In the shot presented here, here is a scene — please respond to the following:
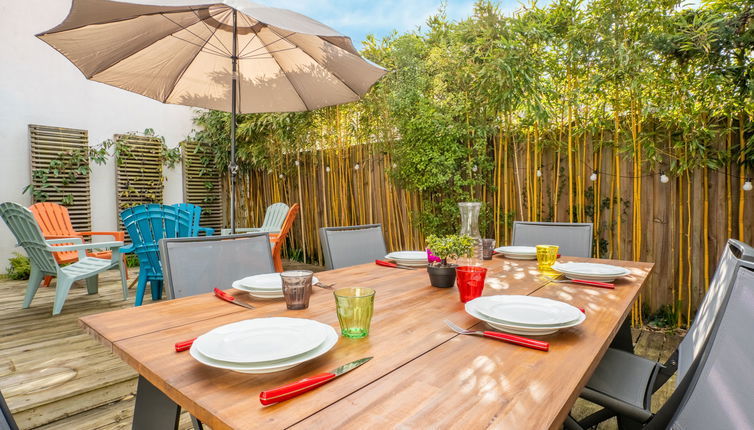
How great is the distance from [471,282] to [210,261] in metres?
1.01

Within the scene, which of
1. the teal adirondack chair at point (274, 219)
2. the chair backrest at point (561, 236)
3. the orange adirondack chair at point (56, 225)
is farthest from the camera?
the teal adirondack chair at point (274, 219)

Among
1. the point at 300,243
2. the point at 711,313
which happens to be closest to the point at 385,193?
the point at 300,243

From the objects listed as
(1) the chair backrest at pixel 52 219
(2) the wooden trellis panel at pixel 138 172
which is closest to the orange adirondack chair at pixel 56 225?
(1) the chair backrest at pixel 52 219

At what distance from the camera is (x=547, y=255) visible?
59.5 inches

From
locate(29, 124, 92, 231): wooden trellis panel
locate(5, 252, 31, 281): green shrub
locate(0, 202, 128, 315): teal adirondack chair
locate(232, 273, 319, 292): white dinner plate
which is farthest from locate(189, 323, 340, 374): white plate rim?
locate(29, 124, 92, 231): wooden trellis panel

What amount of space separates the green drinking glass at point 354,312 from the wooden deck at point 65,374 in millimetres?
1337

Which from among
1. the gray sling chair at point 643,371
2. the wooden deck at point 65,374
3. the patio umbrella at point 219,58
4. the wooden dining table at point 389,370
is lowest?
the wooden deck at point 65,374

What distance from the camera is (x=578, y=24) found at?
106 inches

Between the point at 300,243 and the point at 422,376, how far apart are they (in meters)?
5.25

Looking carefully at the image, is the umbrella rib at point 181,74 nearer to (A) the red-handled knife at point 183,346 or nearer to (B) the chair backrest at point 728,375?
(A) the red-handled knife at point 183,346

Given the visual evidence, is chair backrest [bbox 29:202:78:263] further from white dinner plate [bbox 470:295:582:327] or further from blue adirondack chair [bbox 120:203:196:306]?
white dinner plate [bbox 470:295:582:327]

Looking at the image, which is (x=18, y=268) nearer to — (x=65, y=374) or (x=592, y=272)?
(x=65, y=374)

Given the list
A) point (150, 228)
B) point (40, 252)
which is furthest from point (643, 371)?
point (40, 252)

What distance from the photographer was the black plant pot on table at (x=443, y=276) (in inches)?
50.3
